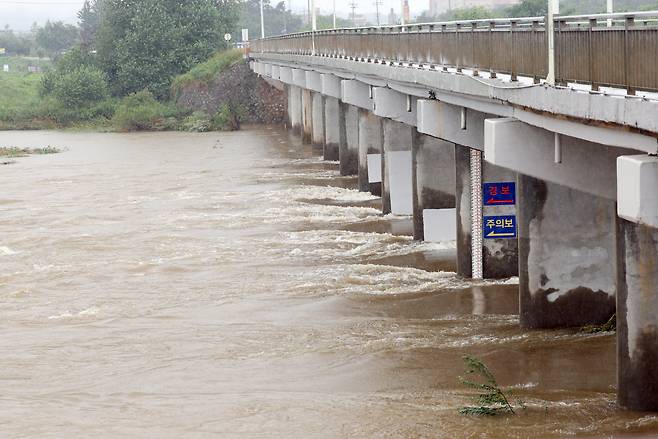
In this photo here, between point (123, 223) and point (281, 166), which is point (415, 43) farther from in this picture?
point (281, 166)

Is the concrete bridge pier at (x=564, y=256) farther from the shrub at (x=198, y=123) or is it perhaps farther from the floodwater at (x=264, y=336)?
the shrub at (x=198, y=123)

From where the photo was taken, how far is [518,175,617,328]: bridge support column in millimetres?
16938

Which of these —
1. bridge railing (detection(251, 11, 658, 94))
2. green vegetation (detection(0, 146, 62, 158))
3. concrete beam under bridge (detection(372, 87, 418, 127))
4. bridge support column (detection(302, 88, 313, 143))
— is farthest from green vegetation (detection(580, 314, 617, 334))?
green vegetation (detection(0, 146, 62, 158))

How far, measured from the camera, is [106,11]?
81562mm

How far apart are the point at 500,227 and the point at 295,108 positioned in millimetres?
40389

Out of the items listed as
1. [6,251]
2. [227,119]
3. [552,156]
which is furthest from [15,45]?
[552,156]

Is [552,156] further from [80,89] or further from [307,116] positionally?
[80,89]

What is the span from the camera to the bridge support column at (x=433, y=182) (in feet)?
82.2

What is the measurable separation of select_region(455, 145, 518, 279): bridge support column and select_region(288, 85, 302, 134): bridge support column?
37.3m

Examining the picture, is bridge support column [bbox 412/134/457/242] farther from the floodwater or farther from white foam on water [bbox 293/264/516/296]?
white foam on water [bbox 293/264/516/296]

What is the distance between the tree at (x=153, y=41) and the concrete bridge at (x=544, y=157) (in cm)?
5091

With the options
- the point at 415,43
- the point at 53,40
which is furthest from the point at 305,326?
the point at 53,40

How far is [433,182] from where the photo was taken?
83.1 feet

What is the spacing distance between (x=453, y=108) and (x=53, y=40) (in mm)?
A: 168343
